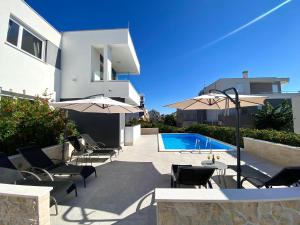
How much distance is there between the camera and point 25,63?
10.6m

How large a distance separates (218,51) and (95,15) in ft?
38.9

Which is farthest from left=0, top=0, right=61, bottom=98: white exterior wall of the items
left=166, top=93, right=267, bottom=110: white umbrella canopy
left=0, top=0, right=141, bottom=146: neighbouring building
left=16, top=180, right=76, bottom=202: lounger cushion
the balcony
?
left=166, top=93, right=267, bottom=110: white umbrella canopy

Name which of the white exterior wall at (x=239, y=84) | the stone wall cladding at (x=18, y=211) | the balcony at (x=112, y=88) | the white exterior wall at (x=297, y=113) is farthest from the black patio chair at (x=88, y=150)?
the white exterior wall at (x=239, y=84)

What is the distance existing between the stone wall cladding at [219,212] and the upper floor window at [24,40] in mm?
10862

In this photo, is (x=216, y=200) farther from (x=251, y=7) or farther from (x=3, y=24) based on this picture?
(x=251, y=7)

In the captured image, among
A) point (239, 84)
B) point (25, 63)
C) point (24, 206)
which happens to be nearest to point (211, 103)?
point (24, 206)

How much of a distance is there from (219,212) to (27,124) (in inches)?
312

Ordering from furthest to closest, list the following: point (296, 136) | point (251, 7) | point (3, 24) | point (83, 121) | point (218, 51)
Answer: point (218, 51), point (83, 121), point (251, 7), point (296, 136), point (3, 24)

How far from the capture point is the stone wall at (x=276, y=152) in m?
8.68

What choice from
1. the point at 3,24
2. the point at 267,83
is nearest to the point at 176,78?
the point at 267,83

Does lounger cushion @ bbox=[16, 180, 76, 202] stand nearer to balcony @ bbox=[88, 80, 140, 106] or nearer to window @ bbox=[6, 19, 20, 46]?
window @ bbox=[6, 19, 20, 46]

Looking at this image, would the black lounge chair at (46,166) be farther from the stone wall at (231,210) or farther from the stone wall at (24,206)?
the stone wall at (231,210)

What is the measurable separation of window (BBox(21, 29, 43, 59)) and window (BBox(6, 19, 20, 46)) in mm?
532

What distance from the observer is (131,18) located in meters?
16.7
